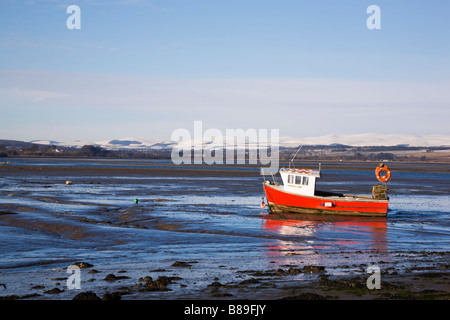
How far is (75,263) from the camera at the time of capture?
60.3 ft

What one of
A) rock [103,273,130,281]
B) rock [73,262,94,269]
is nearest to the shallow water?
rock [73,262,94,269]

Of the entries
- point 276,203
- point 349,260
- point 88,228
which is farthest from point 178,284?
point 276,203

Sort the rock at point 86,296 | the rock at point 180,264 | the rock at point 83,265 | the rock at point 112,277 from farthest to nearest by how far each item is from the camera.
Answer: the rock at point 180,264 < the rock at point 83,265 < the rock at point 112,277 < the rock at point 86,296

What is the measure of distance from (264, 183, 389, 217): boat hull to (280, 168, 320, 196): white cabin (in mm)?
667

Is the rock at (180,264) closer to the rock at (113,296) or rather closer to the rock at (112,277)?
the rock at (112,277)

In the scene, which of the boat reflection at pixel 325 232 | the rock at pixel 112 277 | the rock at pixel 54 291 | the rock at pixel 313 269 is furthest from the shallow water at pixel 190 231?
the rock at pixel 54 291

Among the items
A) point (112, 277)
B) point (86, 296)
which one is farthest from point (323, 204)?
point (86, 296)

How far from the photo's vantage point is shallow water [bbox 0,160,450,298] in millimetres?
20406

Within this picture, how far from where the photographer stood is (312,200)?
117ft

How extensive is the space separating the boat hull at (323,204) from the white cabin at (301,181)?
667mm

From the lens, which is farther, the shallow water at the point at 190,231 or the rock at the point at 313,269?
the shallow water at the point at 190,231

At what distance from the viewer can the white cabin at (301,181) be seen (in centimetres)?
3662
